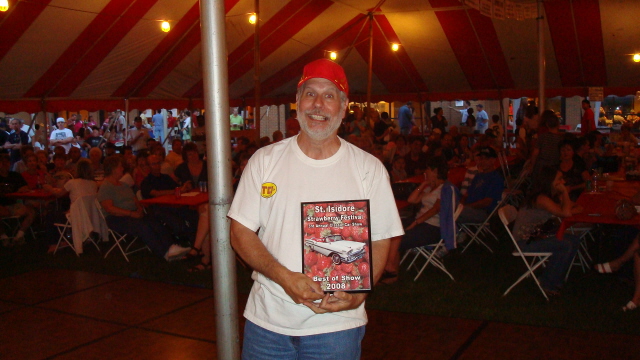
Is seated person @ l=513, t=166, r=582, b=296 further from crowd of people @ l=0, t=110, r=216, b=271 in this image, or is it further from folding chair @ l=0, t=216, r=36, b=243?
folding chair @ l=0, t=216, r=36, b=243

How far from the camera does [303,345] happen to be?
194 cm

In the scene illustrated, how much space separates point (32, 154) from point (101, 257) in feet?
8.70

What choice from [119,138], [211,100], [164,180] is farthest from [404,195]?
[119,138]

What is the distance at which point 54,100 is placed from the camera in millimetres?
11562

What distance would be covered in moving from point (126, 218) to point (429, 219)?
354 cm

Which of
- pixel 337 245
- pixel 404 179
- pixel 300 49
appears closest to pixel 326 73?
pixel 337 245

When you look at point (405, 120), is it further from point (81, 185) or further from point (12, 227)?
point (81, 185)

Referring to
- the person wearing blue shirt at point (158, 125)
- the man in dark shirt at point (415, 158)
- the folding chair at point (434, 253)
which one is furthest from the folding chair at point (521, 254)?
the person wearing blue shirt at point (158, 125)

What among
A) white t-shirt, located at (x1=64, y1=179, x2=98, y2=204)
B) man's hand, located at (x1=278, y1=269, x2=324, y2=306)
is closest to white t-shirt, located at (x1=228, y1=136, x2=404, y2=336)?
man's hand, located at (x1=278, y1=269, x2=324, y2=306)

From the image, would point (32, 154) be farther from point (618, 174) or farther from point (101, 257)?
point (618, 174)

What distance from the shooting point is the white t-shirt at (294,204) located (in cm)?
191

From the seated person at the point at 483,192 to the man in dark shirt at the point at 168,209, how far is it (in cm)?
328

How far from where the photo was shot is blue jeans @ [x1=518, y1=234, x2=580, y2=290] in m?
5.34

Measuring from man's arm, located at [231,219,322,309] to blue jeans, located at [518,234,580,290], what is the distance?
4029 mm
